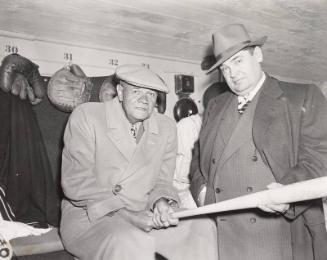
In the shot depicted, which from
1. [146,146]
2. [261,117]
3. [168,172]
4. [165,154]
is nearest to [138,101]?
[146,146]

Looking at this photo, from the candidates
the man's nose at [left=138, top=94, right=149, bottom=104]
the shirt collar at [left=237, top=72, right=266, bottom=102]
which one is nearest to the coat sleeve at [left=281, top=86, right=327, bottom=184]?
the shirt collar at [left=237, top=72, right=266, bottom=102]

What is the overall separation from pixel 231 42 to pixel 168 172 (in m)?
1.02

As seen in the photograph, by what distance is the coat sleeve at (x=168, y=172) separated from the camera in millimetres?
2467

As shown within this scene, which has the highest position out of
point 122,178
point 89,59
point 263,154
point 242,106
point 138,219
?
point 89,59

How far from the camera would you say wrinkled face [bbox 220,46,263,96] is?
218 cm

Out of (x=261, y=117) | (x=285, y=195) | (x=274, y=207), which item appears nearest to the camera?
A: (x=285, y=195)

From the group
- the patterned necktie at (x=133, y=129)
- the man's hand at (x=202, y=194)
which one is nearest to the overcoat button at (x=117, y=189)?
the patterned necktie at (x=133, y=129)

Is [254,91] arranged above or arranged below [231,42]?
below

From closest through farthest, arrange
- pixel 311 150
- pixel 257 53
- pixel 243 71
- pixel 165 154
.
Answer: pixel 311 150
pixel 243 71
pixel 257 53
pixel 165 154

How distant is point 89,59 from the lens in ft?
14.2

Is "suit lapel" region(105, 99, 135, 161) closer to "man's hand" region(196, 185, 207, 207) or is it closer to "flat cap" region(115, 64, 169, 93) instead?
"flat cap" region(115, 64, 169, 93)

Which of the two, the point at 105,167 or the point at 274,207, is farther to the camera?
the point at 105,167

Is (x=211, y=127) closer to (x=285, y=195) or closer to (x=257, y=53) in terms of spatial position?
(x=257, y=53)

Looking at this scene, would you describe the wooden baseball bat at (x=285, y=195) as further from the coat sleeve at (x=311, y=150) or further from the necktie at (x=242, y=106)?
the necktie at (x=242, y=106)
